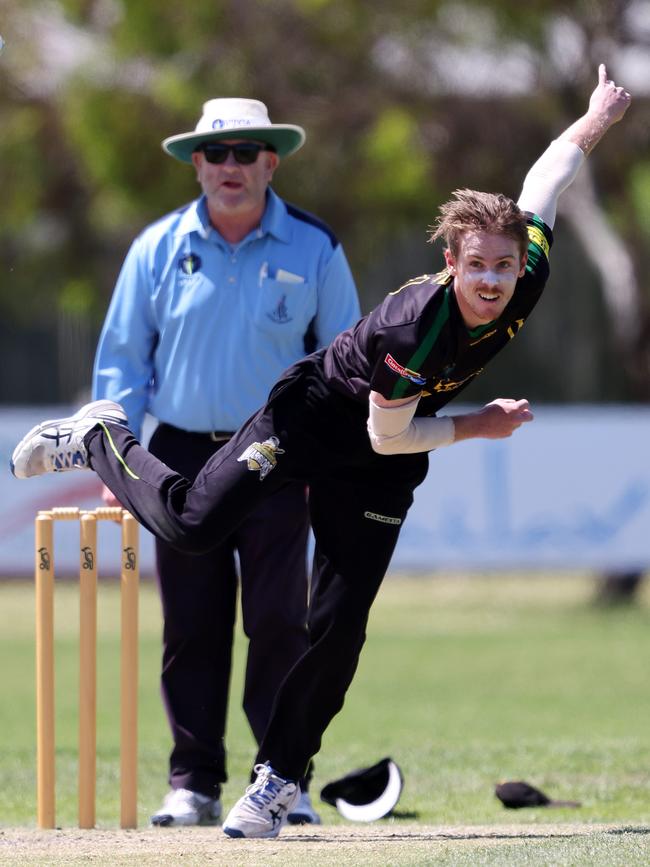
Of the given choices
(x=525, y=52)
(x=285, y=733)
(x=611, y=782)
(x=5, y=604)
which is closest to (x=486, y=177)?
(x=525, y=52)

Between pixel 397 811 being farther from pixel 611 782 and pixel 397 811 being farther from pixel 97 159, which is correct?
pixel 97 159

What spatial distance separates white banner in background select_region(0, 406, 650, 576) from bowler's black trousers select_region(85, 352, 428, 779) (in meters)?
7.81

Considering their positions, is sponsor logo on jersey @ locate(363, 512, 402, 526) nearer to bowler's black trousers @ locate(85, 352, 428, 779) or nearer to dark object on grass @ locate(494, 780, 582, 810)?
bowler's black trousers @ locate(85, 352, 428, 779)

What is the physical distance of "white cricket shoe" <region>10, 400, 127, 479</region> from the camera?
5469mm

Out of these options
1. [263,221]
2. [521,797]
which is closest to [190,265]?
[263,221]

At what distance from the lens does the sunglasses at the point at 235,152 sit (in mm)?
5805

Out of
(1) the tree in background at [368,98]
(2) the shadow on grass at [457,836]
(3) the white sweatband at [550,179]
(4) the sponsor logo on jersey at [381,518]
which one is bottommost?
(2) the shadow on grass at [457,836]

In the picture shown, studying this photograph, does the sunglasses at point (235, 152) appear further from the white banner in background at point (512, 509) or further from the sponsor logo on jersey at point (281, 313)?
the white banner in background at point (512, 509)

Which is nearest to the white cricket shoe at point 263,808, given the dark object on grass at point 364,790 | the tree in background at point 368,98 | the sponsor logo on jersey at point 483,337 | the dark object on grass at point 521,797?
the dark object on grass at point 364,790

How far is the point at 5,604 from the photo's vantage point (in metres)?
15.6

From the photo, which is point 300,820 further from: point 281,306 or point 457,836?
point 281,306

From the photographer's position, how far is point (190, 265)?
583cm

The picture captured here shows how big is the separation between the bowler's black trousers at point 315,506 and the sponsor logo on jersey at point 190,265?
2.82 feet

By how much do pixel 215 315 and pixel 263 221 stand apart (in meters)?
0.40
